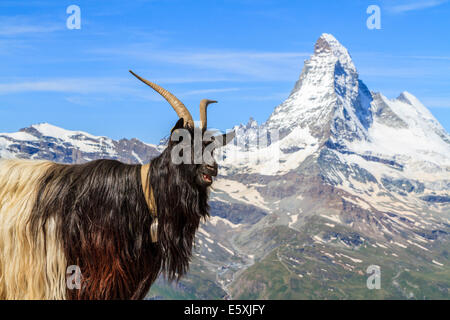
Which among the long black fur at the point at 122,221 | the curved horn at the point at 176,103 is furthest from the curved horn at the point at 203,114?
the long black fur at the point at 122,221

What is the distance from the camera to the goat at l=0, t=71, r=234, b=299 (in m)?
10.3

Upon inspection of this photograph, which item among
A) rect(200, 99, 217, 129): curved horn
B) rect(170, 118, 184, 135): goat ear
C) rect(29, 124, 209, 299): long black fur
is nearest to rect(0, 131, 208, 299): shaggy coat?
rect(29, 124, 209, 299): long black fur

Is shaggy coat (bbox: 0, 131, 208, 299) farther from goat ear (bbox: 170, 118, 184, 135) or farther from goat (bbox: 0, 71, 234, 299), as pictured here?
goat ear (bbox: 170, 118, 184, 135)

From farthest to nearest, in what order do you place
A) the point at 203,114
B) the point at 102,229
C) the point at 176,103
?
the point at 203,114 → the point at 176,103 → the point at 102,229

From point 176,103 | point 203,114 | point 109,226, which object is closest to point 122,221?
point 109,226

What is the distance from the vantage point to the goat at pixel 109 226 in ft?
33.7

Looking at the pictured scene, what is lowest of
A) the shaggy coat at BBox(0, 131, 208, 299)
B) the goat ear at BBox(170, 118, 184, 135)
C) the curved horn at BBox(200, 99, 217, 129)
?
the shaggy coat at BBox(0, 131, 208, 299)

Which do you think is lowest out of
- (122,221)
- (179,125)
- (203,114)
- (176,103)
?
(122,221)

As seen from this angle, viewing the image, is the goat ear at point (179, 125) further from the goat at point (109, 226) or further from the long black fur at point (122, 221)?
the long black fur at point (122, 221)

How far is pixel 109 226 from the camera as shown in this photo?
1027 centimetres

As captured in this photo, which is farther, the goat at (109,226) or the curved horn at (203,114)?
the curved horn at (203,114)

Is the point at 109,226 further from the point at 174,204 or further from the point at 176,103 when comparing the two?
the point at 176,103
